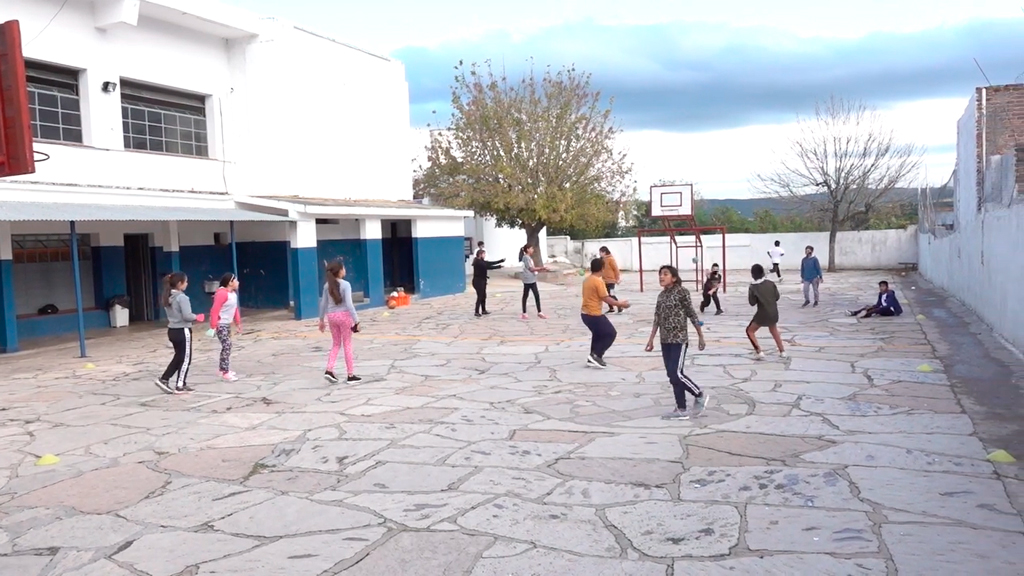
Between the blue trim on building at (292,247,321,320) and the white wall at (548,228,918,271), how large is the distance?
17525 millimetres

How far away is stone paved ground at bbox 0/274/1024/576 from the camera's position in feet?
17.3

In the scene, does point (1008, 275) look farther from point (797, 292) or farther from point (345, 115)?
point (345, 115)

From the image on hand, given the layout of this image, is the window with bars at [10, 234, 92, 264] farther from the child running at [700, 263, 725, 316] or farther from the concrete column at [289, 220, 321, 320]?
the child running at [700, 263, 725, 316]

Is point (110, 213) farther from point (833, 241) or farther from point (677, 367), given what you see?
point (833, 241)

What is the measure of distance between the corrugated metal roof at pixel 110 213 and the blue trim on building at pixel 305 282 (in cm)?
146

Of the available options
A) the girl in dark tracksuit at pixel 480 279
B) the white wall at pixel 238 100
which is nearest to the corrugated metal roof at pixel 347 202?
the white wall at pixel 238 100

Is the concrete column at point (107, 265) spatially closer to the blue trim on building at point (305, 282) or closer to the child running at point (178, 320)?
the blue trim on building at point (305, 282)

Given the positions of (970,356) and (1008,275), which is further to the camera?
(1008,275)

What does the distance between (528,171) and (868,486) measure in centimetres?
2715

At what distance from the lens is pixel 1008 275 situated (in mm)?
13258

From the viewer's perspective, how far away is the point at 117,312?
19.5m

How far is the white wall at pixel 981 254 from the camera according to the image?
12758 mm

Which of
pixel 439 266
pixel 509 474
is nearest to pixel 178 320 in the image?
pixel 509 474

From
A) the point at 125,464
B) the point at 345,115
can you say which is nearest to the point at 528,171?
the point at 345,115
